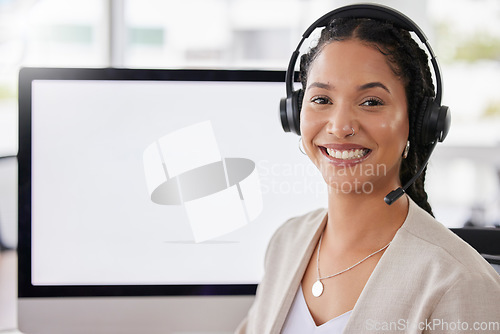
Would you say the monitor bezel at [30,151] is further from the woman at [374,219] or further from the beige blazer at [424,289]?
the beige blazer at [424,289]

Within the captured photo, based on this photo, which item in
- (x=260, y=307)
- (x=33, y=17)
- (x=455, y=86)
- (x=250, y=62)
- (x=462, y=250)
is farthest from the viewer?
(x=455, y=86)

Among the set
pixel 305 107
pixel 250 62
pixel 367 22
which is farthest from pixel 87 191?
pixel 250 62

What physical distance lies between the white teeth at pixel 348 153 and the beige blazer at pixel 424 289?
0.40 ft

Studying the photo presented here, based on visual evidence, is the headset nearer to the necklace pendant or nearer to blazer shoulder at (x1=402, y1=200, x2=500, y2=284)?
blazer shoulder at (x1=402, y1=200, x2=500, y2=284)

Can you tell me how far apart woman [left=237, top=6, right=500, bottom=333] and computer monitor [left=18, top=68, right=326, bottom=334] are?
0.14 m

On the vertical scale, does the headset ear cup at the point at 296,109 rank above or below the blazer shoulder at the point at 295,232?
above

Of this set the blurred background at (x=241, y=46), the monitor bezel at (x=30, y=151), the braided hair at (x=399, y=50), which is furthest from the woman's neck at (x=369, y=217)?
the blurred background at (x=241, y=46)

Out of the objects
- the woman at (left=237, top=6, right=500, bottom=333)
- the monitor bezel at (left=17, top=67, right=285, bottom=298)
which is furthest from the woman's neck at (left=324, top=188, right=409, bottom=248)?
the monitor bezel at (left=17, top=67, right=285, bottom=298)

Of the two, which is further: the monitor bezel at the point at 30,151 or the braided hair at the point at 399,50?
the monitor bezel at the point at 30,151

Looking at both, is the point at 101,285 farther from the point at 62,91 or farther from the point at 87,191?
the point at 62,91

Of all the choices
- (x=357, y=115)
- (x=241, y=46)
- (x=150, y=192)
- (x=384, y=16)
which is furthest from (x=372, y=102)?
(x=241, y=46)

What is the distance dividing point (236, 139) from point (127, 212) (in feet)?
0.83

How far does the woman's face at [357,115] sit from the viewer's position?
0.71 meters

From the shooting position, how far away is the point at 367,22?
0.75 m
